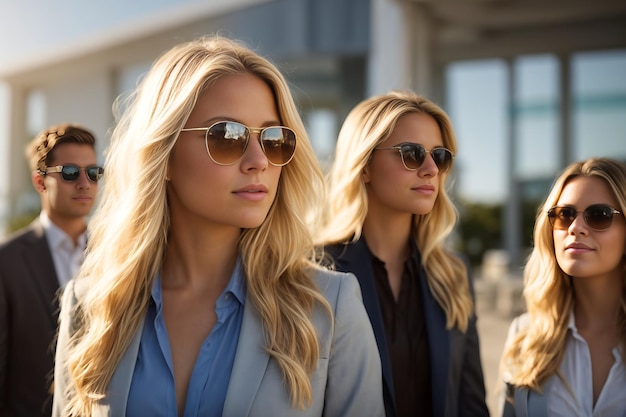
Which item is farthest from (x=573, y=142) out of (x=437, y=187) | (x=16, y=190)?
(x=16, y=190)

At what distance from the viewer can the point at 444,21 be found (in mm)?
12383

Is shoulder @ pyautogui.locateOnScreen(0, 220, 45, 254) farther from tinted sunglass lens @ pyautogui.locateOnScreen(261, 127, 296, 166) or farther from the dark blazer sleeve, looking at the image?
the dark blazer sleeve

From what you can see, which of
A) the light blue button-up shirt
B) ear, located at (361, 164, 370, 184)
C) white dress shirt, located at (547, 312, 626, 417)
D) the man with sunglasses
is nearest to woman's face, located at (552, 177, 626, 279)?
white dress shirt, located at (547, 312, 626, 417)

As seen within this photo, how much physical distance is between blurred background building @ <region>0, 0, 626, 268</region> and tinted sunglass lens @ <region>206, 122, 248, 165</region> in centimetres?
917

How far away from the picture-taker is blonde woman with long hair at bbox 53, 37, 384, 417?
1837 millimetres

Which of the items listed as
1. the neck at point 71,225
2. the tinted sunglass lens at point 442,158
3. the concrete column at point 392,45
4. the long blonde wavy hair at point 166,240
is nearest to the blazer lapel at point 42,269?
the neck at point 71,225

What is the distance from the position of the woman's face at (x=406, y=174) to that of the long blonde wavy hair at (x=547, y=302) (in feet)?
1.53

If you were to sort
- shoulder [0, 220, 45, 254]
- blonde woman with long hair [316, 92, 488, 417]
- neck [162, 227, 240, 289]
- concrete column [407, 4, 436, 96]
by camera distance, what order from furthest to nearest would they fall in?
1. concrete column [407, 4, 436, 96]
2. shoulder [0, 220, 45, 254]
3. blonde woman with long hair [316, 92, 488, 417]
4. neck [162, 227, 240, 289]

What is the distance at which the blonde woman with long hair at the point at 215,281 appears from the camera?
184 centimetres

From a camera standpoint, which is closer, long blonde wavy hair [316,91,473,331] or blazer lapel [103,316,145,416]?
blazer lapel [103,316,145,416]

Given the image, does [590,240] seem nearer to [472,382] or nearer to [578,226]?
[578,226]

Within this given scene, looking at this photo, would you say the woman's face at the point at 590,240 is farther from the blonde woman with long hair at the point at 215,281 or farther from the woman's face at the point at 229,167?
the woman's face at the point at 229,167

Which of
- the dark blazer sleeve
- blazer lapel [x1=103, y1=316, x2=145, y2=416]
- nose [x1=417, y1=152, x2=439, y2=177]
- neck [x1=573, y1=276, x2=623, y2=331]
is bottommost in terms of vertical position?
the dark blazer sleeve

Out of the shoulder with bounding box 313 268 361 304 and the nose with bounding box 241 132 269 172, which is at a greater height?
the nose with bounding box 241 132 269 172
